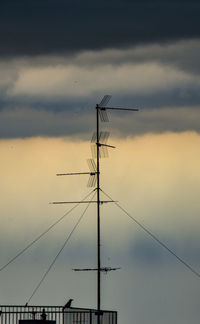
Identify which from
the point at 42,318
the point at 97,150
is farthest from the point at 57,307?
the point at 97,150

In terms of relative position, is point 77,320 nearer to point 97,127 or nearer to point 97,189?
point 97,189

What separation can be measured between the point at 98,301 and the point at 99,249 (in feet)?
11.1

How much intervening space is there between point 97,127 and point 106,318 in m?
12.1

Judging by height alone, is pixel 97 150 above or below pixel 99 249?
above

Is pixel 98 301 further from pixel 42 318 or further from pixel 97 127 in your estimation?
pixel 97 127

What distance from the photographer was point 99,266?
6266 cm

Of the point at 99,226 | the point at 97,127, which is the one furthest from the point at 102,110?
the point at 99,226

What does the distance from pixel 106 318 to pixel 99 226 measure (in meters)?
5.77

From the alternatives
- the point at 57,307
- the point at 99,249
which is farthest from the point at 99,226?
the point at 57,307

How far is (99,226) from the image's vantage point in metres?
62.7

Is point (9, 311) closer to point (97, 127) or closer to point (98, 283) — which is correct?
point (98, 283)

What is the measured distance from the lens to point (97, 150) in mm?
64312

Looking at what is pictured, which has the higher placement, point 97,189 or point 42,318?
point 97,189

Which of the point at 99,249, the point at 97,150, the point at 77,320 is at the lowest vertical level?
the point at 77,320
